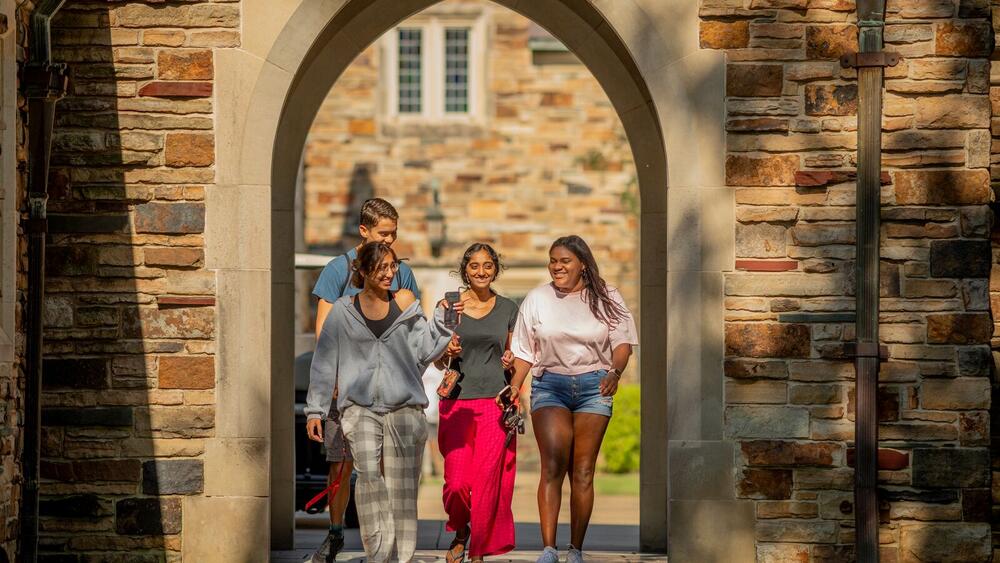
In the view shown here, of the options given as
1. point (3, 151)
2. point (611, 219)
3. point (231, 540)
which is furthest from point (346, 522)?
point (611, 219)

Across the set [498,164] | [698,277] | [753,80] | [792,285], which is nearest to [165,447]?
[698,277]

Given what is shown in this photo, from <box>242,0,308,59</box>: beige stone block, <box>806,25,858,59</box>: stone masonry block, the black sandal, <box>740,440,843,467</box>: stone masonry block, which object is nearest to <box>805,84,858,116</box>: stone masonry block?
<box>806,25,858,59</box>: stone masonry block

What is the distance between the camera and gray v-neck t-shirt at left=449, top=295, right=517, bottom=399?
837cm

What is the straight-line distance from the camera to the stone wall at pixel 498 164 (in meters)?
20.6

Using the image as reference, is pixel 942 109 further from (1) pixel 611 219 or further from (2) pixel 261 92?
(1) pixel 611 219

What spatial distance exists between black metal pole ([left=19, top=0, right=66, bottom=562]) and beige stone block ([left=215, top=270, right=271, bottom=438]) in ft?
2.84

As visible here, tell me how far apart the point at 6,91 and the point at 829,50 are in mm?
3915

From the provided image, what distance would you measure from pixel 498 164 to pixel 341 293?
494 inches

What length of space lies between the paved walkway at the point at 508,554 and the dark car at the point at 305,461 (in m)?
0.21

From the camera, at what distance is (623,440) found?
20.0 metres

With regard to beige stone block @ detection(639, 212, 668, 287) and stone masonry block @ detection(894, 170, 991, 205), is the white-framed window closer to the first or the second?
beige stone block @ detection(639, 212, 668, 287)

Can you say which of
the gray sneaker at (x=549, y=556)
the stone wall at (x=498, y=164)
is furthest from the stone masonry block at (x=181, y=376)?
the stone wall at (x=498, y=164)

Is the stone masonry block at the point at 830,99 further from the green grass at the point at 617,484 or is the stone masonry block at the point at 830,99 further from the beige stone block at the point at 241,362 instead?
the green grass at the point at 617,484

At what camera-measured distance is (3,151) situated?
747 centimetres
